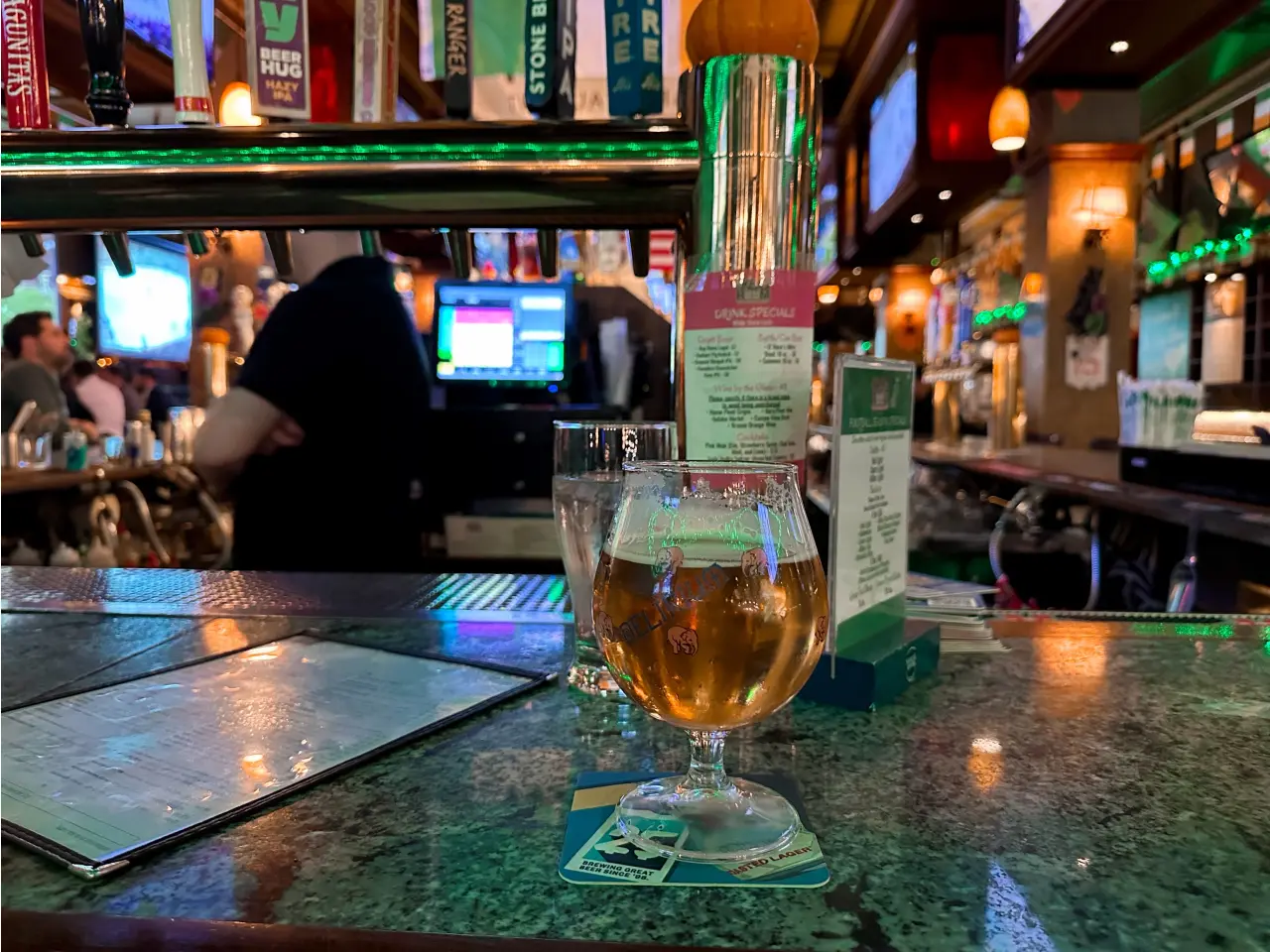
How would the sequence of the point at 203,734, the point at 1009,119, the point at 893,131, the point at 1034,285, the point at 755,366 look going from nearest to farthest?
the point at 203,734 < the point at 755,366 < the point at 1009,119 < the point at 1034,285 < the point at 893,131

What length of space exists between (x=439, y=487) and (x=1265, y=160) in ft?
15.1

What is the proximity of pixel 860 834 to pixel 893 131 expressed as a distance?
6.15m

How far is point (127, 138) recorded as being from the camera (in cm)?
81

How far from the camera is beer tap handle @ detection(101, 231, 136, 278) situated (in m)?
0.92

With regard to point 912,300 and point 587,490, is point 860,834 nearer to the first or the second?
point 587,490

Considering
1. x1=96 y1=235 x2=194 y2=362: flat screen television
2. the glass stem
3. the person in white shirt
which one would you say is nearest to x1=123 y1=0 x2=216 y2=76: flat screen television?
the glass stem

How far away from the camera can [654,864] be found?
1.44 feet

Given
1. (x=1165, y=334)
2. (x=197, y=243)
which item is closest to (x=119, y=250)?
(x=197, y=243)

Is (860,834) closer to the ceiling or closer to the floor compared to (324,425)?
closer to the floor

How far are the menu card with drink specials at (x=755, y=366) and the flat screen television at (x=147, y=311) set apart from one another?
761cm

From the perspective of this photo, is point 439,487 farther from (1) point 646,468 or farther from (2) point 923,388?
(2) point 923,388

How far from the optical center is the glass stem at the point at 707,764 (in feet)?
1.63

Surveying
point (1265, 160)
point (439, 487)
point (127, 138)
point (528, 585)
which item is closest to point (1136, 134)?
point (1265, 160)

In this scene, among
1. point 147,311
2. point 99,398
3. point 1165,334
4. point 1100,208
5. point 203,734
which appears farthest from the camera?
point 147,311
